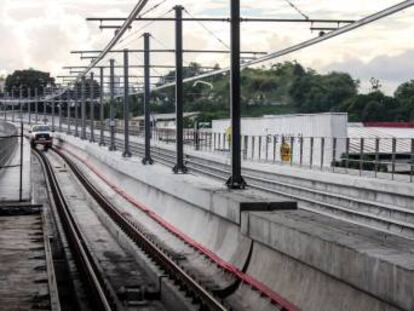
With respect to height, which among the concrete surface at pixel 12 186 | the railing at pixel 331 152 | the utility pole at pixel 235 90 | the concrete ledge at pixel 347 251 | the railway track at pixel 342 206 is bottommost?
the concrete surface at pixel 12 186

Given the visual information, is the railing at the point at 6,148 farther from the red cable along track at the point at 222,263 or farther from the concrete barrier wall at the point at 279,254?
the concrete barrier wall at the point at 279,254

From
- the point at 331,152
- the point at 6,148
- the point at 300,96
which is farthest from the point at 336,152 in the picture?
the point at 300,96

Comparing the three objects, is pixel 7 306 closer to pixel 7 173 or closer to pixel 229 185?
pixel 229 185

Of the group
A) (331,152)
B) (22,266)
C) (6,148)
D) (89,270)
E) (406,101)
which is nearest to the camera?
(22,266)

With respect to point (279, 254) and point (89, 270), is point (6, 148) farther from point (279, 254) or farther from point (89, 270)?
point (279, 254)

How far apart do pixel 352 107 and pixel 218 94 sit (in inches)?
507

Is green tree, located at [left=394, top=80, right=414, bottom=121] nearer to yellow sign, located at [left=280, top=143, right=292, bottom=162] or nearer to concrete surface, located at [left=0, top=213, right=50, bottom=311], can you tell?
yellow sign, located at [left=280, top=143, right=292, bottom=162]

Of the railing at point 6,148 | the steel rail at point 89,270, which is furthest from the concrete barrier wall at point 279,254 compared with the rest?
the railing at point 6,148

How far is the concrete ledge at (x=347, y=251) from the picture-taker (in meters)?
9.09

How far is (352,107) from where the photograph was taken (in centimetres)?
8781

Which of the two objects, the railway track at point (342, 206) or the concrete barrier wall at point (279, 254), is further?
the railway track at point (342, 206)

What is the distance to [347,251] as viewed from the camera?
34.1 ft

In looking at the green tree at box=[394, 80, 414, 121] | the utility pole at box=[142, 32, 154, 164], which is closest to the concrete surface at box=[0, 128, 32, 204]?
the utility pole at box=[142, 32, 154, 164]

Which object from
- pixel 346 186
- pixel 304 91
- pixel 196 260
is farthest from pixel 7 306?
pixel 304 91
